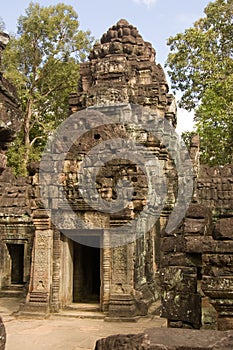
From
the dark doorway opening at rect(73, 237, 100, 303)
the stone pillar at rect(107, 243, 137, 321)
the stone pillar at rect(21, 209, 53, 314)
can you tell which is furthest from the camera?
the dark doorway opening at rect(73, 237, 100, 303)

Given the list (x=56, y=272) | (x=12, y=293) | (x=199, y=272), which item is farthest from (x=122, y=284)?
(x=12, y=293)

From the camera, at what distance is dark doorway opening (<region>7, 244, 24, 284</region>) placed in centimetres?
1410

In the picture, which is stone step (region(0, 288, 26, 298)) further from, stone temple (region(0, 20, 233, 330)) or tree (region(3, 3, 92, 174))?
tree (region(3, 3, 92, 174))

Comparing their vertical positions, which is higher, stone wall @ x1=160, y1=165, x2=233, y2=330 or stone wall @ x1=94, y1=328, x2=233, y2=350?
stone wall @ x1=160, y1=165, x2=233, y2=330

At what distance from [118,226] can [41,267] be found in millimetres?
1902

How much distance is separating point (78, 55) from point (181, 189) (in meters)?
15.8

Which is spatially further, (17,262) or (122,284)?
(17,262)

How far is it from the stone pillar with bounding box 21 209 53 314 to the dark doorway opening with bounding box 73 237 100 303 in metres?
1.05

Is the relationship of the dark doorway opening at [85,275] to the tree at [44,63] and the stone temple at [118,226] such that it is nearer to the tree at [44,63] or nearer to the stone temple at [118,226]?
the stone temple at [118,226]

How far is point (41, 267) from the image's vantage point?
978 centimetres

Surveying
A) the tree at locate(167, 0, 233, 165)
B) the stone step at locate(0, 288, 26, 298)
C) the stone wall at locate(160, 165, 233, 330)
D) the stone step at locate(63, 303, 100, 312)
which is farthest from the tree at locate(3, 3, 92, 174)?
the stone wall at locate(160, 165, 233, 330)

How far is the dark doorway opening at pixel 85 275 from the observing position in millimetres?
11148

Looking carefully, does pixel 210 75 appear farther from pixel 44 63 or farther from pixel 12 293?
pixel 12 293

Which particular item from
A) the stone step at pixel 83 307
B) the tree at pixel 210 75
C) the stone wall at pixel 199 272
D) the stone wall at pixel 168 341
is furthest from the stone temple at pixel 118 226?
the tree at pixel 210 75
